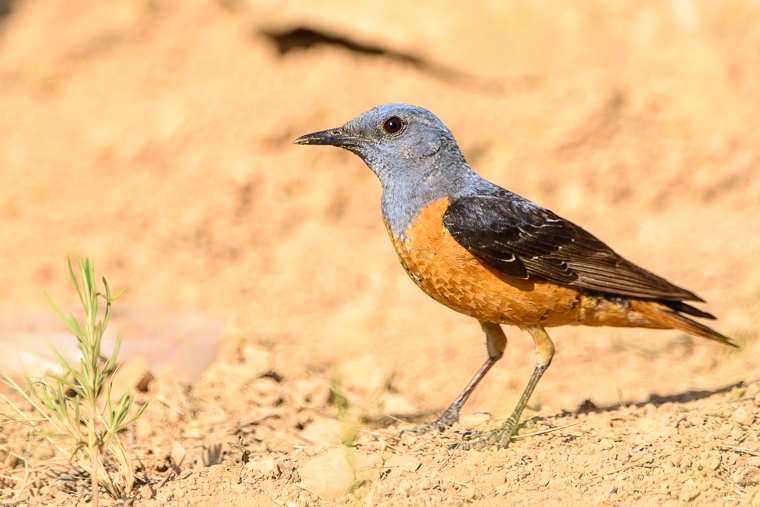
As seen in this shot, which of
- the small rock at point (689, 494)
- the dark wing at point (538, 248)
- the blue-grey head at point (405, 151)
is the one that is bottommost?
the small rock at point (689, 494)

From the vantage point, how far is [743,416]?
4.47 metres

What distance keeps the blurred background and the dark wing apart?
2000mm

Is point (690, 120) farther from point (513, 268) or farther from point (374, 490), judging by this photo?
point (374, 490)

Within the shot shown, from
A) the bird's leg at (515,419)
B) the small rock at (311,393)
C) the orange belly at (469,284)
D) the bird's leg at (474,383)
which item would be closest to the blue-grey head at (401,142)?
the orange belly at (469,284)

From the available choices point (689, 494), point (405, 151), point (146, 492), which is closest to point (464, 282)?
point (405, 151)

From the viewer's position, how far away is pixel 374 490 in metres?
3.80

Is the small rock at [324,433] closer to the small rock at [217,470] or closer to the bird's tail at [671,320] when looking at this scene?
the small rock at [217,470]

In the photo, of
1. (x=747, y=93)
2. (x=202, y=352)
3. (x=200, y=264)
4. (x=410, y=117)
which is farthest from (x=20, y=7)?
(x=747, y=93)

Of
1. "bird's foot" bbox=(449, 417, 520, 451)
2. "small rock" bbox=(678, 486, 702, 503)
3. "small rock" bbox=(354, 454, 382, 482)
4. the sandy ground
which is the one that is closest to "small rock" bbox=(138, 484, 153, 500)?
the sandy ground

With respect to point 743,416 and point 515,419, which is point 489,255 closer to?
point 515,419

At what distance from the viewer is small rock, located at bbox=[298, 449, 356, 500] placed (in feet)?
12.4

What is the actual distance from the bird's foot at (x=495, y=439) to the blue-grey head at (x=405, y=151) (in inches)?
55.8

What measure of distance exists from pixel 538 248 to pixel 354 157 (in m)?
4.89

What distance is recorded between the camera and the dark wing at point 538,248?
177 inches
